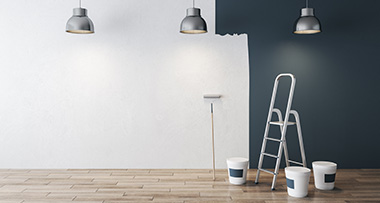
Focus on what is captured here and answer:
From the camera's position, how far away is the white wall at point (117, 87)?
5.08 m

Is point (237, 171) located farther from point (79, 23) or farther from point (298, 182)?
point (79, 23)

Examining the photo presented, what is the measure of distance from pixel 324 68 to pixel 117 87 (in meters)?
2.74

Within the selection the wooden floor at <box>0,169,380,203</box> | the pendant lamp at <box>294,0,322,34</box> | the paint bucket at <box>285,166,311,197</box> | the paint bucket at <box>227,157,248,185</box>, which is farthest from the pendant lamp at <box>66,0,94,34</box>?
the paint bucket at <box>285,166,311,197</box>

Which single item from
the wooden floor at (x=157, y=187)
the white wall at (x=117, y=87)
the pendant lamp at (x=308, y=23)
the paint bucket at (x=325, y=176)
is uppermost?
the pendant lamp at (x=308, y=23)

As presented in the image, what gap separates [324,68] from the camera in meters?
5.05

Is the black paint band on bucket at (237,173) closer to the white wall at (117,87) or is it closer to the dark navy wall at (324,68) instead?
the white wall at (117,87)

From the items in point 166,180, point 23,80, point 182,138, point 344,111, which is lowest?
point 166,180

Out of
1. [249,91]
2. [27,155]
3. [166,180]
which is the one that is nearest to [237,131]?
[249,91]

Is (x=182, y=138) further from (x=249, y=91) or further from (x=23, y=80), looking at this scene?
(x=23, y=80)

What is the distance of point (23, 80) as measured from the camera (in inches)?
201

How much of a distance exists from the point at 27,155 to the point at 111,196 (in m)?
1.88

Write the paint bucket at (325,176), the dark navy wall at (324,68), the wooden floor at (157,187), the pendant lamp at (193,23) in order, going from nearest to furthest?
the wooden floor at (157,187)
the paint bucket at (325,176)
the pendant lamp at (193,23)
the dark navy wall at (324,68)

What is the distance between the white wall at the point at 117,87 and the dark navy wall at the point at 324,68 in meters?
0.23

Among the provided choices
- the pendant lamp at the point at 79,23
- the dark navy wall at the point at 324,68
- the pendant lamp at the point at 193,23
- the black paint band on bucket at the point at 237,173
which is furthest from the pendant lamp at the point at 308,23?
the pendant lamp at the point at 79,23
